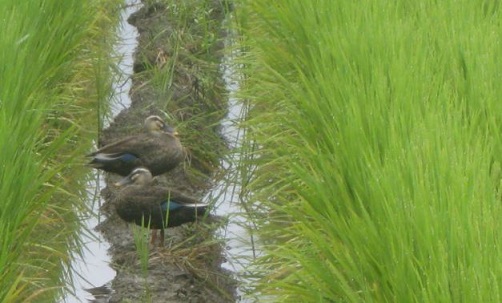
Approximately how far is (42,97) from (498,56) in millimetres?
1564

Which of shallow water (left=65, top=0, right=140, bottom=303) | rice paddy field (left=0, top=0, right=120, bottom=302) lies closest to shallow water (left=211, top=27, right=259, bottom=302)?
shallow water (left=65, top=0, right=140, bottom=303)

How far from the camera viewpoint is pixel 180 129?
5.57 metres

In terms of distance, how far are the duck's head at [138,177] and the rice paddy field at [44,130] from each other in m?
0.18

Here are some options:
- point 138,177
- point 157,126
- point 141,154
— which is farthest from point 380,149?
point 157,126

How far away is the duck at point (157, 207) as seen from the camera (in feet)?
14.7

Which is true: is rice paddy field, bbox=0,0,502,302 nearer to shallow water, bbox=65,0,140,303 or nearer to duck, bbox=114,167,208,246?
shallow water, bbox=65,0,140,303

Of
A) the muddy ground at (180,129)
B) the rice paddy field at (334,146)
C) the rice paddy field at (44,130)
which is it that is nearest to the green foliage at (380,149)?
the rice paddy field at (334,146)

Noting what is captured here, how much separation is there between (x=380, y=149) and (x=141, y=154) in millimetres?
1606

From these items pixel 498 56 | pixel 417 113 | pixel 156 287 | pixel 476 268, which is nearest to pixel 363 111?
pixel 417 113

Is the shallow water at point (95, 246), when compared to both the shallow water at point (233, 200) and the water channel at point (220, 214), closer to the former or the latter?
the water channel at point (220, 214)

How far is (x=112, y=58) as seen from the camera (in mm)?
6211

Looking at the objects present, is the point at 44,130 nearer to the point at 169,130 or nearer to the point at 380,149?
the point at 169,130

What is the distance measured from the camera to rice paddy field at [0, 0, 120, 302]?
3586 mm

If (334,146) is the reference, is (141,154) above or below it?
above
